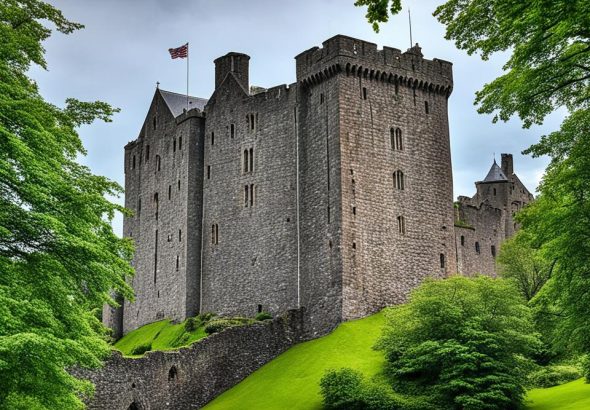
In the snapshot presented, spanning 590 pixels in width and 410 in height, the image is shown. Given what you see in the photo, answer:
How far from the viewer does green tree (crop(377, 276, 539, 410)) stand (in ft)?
136

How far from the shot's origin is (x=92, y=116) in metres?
29.6

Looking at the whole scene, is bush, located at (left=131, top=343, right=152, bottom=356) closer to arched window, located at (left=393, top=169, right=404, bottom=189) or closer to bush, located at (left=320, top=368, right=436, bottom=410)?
bush, located at (left=320, top=368, right=436, bottom=410)

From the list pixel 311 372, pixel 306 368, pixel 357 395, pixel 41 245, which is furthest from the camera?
pixel 306 368

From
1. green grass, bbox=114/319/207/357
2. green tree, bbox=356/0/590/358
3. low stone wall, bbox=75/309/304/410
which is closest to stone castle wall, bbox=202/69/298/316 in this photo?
green grass, bbox=114/319/207/357

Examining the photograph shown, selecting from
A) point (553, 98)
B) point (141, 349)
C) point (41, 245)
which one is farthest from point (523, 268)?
point (41, 245)

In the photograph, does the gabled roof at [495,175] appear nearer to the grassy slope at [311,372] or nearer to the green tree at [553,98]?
the grassy slope at [311,372]

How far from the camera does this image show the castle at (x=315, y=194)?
57188 mm

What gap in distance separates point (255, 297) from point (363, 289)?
28.6ft

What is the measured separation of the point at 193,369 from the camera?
168ft

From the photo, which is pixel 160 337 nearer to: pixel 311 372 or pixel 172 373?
pixel 172 373

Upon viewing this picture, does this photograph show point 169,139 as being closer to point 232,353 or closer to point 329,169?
point 329,169

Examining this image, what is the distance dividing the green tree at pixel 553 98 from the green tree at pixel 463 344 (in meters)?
11.5

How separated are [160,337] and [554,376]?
92.4 ft

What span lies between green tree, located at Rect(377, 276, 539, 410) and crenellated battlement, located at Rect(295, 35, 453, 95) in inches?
702
